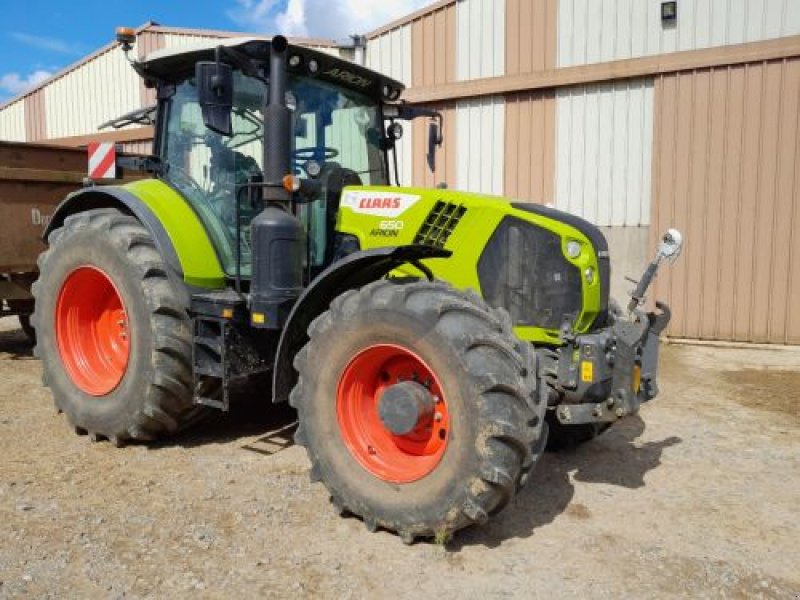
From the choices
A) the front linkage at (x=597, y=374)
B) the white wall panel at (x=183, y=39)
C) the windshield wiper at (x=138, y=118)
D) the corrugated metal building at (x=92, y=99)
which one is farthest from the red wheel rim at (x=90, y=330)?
the white wall panel at (x=183, y=39)

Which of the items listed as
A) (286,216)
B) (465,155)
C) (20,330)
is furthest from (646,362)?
(20,330)

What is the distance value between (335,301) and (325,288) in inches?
11.2

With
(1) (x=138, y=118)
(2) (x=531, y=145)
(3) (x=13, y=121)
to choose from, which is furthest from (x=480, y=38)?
(3) (x=13, y=121)

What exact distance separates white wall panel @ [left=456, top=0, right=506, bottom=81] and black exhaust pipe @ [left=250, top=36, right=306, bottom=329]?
638cm

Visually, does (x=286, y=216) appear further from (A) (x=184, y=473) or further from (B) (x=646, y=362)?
(B) (x=646, y=362)

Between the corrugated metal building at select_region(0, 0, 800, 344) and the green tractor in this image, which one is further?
the corrugated metal building at select_region(0, 0, 800, 344)

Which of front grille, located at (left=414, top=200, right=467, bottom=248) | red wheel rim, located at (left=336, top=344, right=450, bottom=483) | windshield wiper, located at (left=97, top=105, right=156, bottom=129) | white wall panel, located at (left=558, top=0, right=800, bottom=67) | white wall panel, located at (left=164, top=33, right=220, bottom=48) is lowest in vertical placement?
red wheel rim, located at (left=336, top=344, right=450, bottom=483)

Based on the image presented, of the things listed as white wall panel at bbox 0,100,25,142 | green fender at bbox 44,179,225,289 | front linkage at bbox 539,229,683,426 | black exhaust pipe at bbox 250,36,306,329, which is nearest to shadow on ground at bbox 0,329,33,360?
green fender at bbox 44,179,225,289

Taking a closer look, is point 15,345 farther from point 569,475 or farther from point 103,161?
point 569,475

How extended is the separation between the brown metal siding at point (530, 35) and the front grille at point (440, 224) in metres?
6.17

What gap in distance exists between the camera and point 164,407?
4.42m

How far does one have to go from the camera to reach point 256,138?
14.5 feet

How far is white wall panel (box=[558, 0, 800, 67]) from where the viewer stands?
8219 millimetres

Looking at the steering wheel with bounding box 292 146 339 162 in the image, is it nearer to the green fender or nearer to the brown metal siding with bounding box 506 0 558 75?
the green fender
